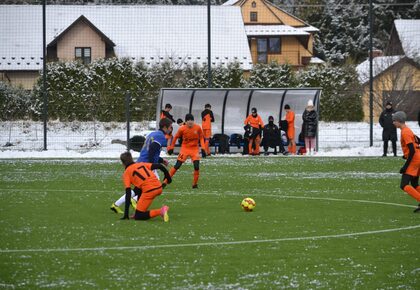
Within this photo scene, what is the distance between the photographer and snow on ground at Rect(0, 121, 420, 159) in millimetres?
33719

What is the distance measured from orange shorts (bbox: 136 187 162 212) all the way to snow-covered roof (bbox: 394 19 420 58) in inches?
1753

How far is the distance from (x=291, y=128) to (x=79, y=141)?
8199mm

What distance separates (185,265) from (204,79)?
36221 mm

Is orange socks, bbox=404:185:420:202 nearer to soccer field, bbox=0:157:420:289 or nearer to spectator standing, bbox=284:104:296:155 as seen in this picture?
soccer field, bbox=0:157:420:289

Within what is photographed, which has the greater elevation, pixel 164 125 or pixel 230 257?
pixel 164 125

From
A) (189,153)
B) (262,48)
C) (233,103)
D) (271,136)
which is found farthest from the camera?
(262,48)

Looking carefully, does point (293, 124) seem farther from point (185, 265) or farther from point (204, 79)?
point (185, 265)

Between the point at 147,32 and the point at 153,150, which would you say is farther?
the point at 147,32

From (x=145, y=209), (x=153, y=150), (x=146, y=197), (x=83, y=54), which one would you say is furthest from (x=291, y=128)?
(x=83, y=54)

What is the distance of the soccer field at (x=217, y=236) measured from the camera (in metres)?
10.8

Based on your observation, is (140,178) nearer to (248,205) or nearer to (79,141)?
(248,205)

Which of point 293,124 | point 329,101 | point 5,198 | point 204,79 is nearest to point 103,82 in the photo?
point 204,79

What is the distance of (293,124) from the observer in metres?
33.9

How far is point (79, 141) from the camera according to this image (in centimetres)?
3603
